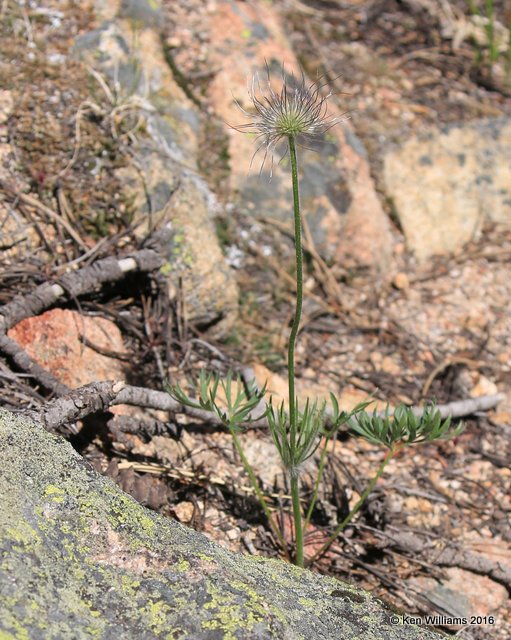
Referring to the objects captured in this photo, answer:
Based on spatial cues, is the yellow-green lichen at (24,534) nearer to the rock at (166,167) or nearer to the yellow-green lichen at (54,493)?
the yellow-green lichen at (54,493)

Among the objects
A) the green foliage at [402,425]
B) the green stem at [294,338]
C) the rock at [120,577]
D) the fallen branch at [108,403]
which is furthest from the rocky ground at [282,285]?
the green foliage at [402,425]

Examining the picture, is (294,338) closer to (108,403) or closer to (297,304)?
(297,304)

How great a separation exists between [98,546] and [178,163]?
87.6 inches

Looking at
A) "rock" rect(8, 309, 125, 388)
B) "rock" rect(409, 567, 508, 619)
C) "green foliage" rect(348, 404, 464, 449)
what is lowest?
"rock" rect(409, 567, 508, 619)

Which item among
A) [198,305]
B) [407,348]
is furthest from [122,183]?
[407,348]

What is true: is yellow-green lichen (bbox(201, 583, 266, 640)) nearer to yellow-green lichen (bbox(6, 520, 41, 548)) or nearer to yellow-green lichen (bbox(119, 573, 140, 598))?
yellow-green lichen (bbox(119, 573, 140, 598))

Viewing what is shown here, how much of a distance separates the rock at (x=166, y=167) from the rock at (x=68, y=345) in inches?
19.2

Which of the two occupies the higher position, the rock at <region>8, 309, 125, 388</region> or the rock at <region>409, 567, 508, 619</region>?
the rock at <region>8, 309, 125, 388</region>

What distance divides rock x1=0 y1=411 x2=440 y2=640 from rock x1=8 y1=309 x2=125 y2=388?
68cm

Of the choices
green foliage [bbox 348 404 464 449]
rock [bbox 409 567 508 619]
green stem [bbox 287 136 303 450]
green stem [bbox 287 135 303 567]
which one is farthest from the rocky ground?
green stem [bbox 287 136 303 450]

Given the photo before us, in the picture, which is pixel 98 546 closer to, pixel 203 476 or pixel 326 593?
pixel 326 593

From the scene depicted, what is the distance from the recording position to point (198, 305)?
312cm

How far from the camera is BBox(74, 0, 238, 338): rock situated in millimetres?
3133

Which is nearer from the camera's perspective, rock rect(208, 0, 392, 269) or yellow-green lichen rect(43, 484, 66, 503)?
yellow-green lichen rect(43, 484, 66, 503)
